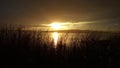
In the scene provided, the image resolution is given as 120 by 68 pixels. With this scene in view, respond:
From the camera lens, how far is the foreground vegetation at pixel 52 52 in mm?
9766

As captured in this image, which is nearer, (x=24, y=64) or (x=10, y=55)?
(x=24, y=64)

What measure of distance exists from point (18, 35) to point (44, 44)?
1.10 metres

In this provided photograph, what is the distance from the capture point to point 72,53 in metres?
10.9

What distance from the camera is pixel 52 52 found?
10.7 metres

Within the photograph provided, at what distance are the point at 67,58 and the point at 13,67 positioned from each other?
5.58 feet

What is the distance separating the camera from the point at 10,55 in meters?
10.2

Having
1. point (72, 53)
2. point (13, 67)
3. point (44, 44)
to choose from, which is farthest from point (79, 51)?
point (13, 67)

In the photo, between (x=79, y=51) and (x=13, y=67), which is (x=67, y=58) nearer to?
(x=79, y=51)

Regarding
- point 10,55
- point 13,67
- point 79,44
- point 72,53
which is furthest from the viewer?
point 79,44

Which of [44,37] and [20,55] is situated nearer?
[20,55]

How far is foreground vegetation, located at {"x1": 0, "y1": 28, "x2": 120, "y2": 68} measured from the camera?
9.77 m

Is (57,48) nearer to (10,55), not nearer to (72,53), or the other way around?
(72,53)

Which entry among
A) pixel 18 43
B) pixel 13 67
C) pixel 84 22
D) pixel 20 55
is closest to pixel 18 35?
pixel 18 43

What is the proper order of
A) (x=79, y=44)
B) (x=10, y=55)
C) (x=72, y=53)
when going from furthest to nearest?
1. (x=79, y=44)
2. (x=72, y=53)
3. (x=10, y=55)
